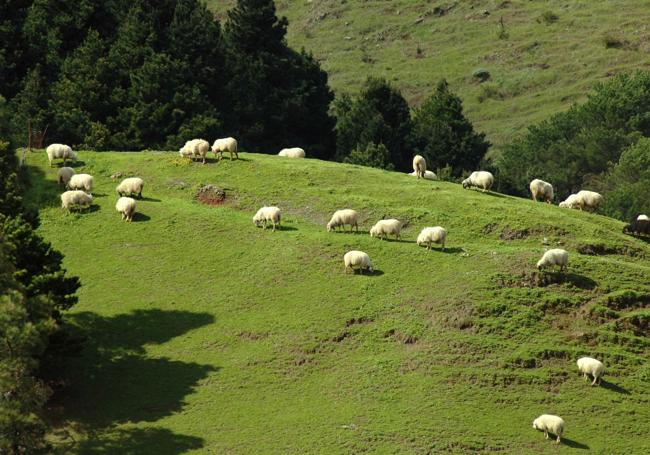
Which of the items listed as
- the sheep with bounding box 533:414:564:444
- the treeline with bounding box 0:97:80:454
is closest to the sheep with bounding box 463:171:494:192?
the sheep with bounding box 533:414:564:444

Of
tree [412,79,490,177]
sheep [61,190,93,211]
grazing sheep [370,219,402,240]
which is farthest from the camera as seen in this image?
tree [412,79,490,177]

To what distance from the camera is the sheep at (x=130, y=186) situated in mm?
57375

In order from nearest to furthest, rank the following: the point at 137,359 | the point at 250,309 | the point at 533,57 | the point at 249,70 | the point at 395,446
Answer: the point at 395,446 → the point at 137,359 → the point at 250,309 → the point at 249,70 → the point at 533,57

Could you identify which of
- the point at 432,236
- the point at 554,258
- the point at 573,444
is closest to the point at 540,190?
the point at 432,236

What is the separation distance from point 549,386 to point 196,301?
16.3m

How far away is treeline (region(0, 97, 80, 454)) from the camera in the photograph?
108 ft

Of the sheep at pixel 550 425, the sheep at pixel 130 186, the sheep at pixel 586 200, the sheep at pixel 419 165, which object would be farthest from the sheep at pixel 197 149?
the sheep at pixel 550 425

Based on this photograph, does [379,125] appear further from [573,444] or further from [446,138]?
[573,444]

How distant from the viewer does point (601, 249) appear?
171 ft

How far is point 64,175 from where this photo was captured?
193ft

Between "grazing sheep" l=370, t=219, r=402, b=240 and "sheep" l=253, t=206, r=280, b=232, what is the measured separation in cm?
506

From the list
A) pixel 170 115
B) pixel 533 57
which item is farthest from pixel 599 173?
pixel 170 115

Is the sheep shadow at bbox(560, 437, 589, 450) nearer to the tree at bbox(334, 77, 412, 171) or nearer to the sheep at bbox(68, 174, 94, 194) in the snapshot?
the sheep at bbox(68, 174, 94, 194)

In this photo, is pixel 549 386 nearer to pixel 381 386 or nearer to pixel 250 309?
pixel 381 386
